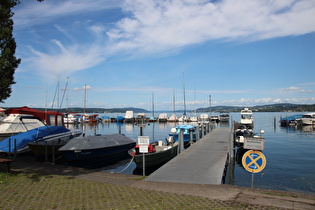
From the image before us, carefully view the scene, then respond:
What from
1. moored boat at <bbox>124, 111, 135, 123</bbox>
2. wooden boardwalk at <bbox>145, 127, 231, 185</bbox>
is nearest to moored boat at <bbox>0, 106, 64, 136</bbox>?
wooden boardwalk at <bbox>145, 127, 231, 185</bbox>

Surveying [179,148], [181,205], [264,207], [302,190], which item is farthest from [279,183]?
[181,205]

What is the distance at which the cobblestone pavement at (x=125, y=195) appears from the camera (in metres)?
7.08

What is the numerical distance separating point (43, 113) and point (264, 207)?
73.7 feet

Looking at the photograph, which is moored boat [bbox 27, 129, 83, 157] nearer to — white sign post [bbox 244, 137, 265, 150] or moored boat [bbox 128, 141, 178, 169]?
moored boat [bbox 128, 141, 178, 169]

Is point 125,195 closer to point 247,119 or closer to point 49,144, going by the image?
point 49,144

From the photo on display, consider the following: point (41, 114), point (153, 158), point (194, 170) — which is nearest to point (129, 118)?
point (41, 114)

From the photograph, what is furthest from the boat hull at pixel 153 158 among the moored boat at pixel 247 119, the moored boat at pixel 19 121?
the moored boat at pixel 247 119

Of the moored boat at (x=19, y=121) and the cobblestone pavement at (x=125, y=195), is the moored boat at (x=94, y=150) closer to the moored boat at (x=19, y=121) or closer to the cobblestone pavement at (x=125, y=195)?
the moored boat at (x=19, y=121)

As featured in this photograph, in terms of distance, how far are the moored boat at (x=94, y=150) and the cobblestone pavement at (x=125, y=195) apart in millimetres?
6568

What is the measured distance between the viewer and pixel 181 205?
7086 millimetres

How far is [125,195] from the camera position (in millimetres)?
8109

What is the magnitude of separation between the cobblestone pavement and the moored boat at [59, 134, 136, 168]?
6568 millimetres

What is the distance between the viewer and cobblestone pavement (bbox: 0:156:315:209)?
708cm

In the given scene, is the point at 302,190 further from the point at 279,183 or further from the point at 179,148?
the point at 179,148
